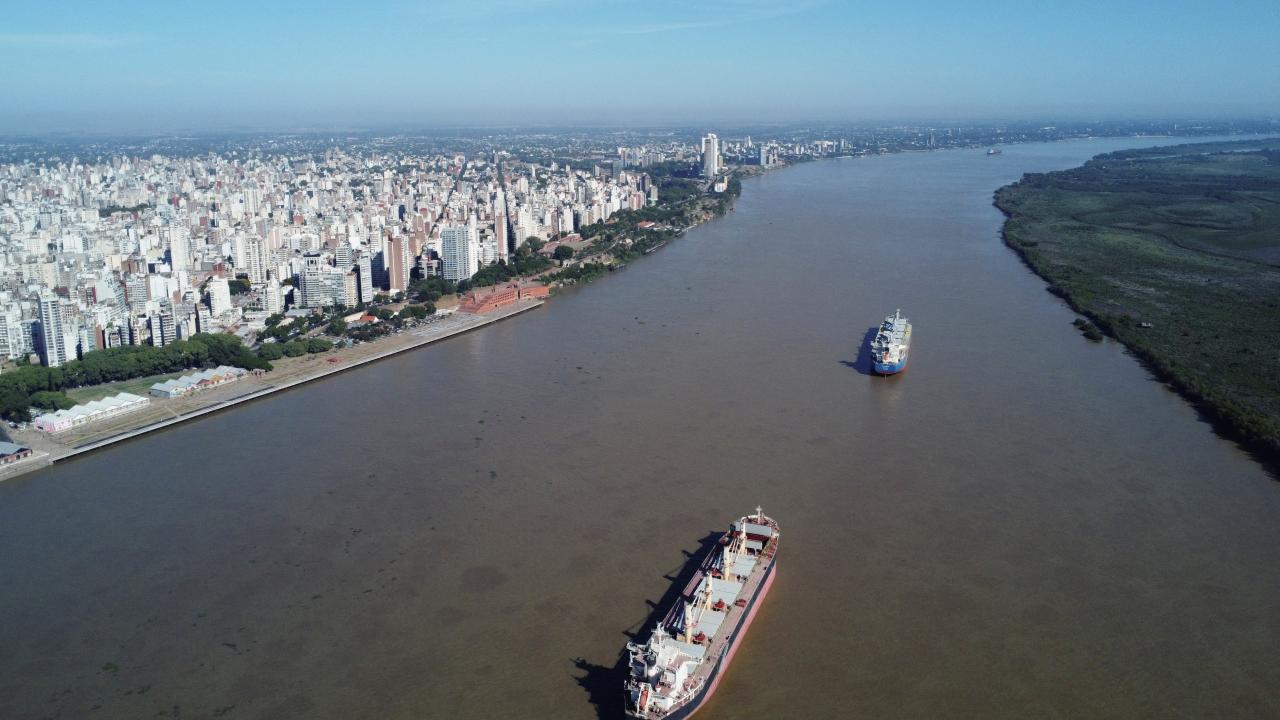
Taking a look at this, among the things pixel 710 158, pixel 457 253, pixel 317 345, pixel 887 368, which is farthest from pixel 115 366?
pixel 710 158

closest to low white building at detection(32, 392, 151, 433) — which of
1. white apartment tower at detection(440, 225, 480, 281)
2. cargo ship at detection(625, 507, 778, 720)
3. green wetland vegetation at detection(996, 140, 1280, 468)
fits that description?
cargo ship at detection(625, 507, 778, 720)

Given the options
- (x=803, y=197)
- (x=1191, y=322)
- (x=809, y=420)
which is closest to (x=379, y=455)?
(x=809, y=420)

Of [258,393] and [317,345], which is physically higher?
[317,345]

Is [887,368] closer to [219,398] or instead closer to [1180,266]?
[219,398]

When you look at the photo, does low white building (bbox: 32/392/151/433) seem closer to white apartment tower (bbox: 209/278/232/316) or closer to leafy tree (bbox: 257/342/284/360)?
leafy tree (bbox: 257/342/284/360)

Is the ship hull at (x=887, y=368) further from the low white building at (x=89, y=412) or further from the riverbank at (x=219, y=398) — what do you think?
the low white building at (x=89, y=412)

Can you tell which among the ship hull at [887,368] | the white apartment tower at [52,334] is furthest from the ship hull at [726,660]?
the white apartment tower at [52,334]

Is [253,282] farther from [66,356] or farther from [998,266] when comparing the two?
[998,266]
